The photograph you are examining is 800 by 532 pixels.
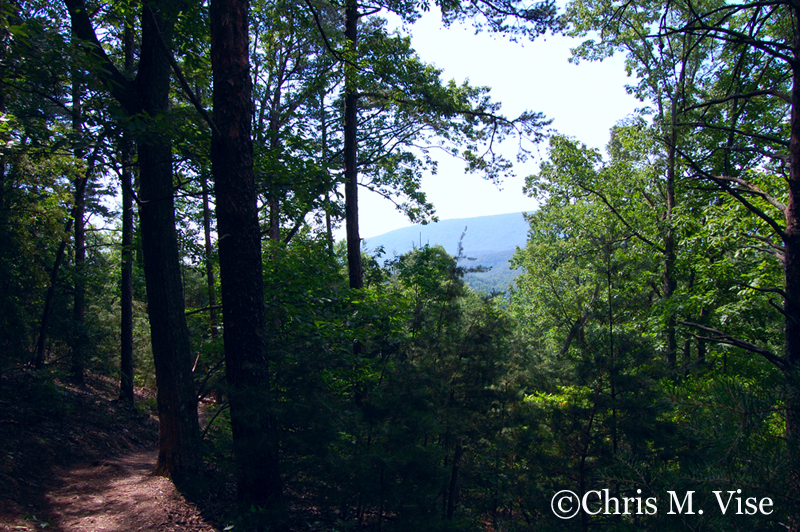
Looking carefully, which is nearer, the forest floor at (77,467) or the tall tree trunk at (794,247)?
the tall tree trunk at (794,247)

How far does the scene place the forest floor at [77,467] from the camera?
434cm

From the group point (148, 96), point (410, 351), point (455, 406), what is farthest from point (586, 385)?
point (148, 96)

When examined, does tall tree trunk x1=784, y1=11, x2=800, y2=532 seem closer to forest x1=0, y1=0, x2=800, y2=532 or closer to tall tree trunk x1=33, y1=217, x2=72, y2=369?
forest x1=0, y1=0, x2=800, y2=532

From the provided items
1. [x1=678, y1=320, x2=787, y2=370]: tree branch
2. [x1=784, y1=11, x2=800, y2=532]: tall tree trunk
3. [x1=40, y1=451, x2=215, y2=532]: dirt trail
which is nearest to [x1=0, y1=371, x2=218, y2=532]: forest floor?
[x1=40, y1=451, x2=215, y2=532]: dirt trail

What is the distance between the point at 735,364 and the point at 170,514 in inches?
475

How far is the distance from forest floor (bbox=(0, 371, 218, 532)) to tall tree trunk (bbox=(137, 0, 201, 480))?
47 centimetres

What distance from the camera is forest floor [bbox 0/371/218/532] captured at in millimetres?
4340

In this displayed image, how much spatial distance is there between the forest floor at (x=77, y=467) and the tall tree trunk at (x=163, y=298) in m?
0.47

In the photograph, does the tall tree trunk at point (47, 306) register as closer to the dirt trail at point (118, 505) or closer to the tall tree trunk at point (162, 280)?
the dirt trail at point (118, 505)

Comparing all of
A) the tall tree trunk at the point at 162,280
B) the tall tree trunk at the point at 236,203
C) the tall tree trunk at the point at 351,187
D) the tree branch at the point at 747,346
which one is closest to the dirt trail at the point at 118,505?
the tall tree trunk at the point at 162,280

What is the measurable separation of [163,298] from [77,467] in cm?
366

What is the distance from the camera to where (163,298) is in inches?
200

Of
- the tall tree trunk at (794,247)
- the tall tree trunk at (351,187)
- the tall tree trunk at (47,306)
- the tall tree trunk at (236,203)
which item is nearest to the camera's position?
the tall tree trunk at (794,247)

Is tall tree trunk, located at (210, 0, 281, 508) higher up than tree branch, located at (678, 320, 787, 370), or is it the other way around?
tall tree trunk, located at (210, 0, 281, 508)
